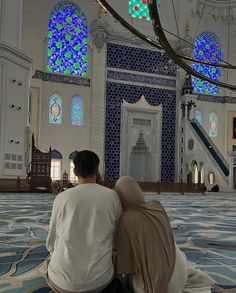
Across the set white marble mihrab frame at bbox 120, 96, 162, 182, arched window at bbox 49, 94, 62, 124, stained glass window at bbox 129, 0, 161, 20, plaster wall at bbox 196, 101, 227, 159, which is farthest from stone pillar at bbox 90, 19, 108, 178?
plaster wall at bbox 196, 101, 227, 159

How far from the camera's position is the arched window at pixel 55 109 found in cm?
1605

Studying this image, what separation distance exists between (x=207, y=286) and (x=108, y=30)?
53.4ft

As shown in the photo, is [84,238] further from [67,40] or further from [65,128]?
[67,40]

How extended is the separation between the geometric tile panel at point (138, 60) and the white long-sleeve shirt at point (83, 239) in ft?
52.1

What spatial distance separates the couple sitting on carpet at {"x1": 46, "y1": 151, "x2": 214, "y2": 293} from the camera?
63.6 inches

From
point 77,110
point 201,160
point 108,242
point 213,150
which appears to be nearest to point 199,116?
point 213,150

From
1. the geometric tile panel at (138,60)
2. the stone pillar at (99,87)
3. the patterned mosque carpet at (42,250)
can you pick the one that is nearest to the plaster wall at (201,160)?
the geometric tile panel at (138,60)

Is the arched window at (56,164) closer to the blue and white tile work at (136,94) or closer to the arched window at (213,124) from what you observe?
the blue and white tile work at (136,94)

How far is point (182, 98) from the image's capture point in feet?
58.8

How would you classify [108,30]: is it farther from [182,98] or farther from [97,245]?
[97,245]

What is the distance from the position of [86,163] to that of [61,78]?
15.1m

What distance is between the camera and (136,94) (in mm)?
17516

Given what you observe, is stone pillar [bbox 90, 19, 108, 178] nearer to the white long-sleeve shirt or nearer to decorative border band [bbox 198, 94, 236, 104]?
decorative border band [bbox 198, 94, 236, 104]

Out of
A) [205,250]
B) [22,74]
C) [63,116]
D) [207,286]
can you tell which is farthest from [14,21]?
[207,286]
